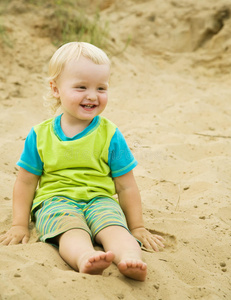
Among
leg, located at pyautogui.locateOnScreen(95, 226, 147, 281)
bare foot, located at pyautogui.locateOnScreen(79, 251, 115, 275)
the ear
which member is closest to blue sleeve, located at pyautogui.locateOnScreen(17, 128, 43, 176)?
the ear

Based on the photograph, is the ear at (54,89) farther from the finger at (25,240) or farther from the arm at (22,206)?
the finger at (25,240)

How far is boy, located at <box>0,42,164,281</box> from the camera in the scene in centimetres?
215

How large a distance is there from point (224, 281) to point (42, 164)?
43.4 inches

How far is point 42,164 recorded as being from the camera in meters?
2.36

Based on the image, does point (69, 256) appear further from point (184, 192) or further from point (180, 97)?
point (180, 97)

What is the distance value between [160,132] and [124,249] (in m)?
2.33

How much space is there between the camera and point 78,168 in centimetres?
232

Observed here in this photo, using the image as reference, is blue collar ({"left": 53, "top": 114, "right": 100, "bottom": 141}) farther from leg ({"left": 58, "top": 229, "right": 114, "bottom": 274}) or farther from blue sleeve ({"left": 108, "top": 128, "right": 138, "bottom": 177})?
leg ({"left": 58, "top": 229, "right": 114, "bottom": 274})

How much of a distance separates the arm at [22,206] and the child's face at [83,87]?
1.44 ft

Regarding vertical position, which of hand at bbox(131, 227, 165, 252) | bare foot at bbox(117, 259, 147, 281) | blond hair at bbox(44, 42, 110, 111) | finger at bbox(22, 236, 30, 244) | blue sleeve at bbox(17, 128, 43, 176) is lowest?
finger at bbox(22, 236, 30, 244)

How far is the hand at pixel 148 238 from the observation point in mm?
2240

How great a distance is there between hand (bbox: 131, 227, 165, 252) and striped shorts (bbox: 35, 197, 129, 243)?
0.49 feet

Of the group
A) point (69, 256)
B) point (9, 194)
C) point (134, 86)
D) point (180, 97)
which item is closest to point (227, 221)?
point (69, 256)

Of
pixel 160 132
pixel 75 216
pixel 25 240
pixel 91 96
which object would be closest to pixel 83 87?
pixel 91 96
